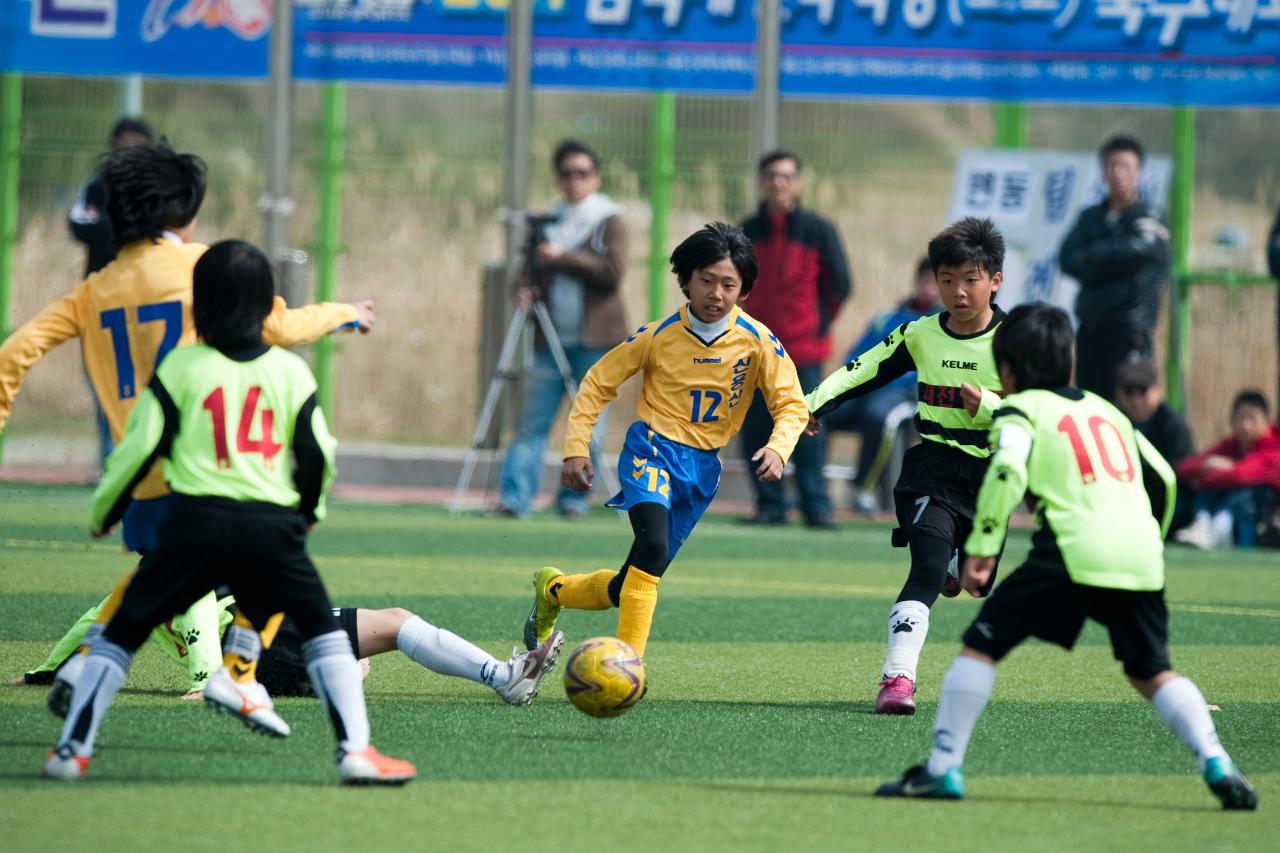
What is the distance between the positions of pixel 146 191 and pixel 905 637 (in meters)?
3.00

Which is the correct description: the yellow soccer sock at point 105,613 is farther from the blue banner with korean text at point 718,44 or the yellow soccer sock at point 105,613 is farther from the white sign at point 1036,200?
the blue banner with korean text at point 718,44

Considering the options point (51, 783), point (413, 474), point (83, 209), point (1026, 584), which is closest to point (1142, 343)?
point (413, 474)

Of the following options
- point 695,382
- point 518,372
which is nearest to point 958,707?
point 695,382

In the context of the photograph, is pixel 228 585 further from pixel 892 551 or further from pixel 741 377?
pixel 892 551

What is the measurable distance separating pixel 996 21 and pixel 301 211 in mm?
5799

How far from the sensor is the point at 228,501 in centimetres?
548

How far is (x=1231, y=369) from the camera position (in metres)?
16.2

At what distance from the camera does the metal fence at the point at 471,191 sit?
1609 centimetres

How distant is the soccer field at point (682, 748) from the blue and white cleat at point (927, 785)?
50mm

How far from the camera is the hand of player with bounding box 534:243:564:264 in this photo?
14.2 m

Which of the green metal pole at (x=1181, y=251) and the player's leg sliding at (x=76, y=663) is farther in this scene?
the green metal pole at (x=1181, y=251)

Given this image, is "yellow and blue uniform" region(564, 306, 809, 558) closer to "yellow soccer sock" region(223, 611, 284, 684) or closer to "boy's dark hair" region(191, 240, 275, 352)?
"yellow soccer sock" region(223, 611, 284, 684)

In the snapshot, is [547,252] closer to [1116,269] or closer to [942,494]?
[1116,269]

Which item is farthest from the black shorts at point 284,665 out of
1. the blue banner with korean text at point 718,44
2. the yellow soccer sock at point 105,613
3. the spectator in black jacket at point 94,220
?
the blue banner with korean text at point 718,44
